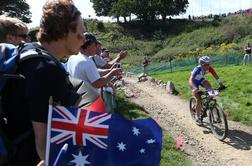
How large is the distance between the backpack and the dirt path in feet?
22.7

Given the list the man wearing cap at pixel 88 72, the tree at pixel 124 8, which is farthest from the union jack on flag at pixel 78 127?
the tree at pixel 124 8

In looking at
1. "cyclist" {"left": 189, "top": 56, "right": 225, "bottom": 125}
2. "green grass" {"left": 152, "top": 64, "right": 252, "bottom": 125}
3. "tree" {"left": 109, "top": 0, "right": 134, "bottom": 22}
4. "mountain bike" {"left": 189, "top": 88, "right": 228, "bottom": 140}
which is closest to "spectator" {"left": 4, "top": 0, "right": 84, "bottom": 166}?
"mountain bike" {"left": 189, "top": 88, "right": 228, "bottom": 140}

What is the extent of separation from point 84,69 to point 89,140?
2.79m

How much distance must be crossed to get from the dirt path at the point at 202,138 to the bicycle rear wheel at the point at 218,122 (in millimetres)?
153

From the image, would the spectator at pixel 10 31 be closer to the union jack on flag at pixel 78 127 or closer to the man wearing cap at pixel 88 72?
the man wearing cap at pixel 88 72

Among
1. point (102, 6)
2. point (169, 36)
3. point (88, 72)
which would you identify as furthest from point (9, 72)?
point (102, 6)

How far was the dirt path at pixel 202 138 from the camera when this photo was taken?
30.8 ft

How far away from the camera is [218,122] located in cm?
1103

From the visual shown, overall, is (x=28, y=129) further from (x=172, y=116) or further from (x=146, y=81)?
(x=146, y=81)

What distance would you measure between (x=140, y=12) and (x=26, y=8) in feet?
110

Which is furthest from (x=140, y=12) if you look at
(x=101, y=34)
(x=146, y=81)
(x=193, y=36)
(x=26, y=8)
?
(x=146, y=81)

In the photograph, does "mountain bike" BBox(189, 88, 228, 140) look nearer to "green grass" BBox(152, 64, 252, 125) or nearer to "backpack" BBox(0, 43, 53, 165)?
"green grass" BBox(152, 64, 252, 125)

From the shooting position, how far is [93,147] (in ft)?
8.56

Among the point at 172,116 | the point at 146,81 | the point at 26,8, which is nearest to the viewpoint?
the point at 172,116
